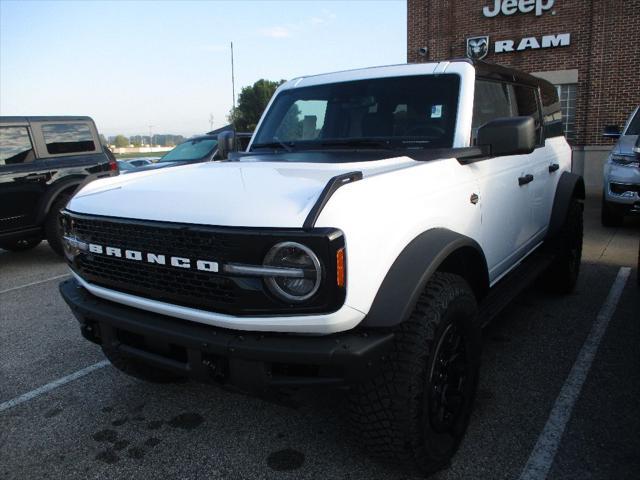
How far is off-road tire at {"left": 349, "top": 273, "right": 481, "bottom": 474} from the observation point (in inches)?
76.4

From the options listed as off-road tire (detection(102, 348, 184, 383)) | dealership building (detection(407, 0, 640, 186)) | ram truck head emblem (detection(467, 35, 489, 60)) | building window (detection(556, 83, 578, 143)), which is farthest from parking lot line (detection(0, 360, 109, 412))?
ram truck head emblem (detection(467, 35, 489, 60))

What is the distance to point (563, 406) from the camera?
2775mm

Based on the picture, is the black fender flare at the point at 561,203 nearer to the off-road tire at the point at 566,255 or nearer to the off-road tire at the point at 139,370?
the off-road tire at the point at 566,255

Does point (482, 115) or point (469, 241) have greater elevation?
point (482, 115)

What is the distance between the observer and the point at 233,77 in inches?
819

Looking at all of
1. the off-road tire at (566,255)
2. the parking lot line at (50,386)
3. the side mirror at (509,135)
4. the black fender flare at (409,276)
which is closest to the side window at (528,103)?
the off-road tire at (566,255)

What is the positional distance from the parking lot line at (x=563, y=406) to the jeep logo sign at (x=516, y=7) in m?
12.1

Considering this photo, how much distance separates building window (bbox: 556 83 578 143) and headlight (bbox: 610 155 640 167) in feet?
22.4

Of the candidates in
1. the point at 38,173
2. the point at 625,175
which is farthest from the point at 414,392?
the point at 625,175

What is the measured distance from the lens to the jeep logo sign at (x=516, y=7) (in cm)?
1376

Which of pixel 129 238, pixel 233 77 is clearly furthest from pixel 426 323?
pixel 233 77

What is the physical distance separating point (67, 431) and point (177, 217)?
5.07 feet

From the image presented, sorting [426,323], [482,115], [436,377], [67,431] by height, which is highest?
[482,115]

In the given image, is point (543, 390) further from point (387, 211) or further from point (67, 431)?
point (67, 431)
